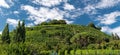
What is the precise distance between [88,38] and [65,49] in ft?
158

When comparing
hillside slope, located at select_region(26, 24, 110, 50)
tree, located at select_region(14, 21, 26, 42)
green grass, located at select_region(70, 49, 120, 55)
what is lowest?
green grass, located at select_region(70, 49, 120, 55)

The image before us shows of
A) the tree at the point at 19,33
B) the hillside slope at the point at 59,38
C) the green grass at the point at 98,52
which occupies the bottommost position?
the green grass at the point at 98,52

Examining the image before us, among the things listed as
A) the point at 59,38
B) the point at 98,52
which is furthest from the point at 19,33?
the point at 59,38

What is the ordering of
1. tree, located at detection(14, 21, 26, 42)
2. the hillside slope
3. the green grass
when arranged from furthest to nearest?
the hillside slope → the green grass → tree, located at detection(14, 21, 26, 42)

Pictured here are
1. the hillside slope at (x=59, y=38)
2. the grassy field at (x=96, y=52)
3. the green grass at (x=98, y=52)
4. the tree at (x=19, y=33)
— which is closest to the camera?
the tree at (x=19, y=33)

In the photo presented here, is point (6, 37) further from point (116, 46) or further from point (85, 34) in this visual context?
point (85, 34)

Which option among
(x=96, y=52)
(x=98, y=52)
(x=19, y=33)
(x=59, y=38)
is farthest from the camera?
(x=59, y=38)

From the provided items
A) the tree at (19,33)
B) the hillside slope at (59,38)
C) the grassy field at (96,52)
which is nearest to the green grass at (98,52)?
the grassy field at (96,52)

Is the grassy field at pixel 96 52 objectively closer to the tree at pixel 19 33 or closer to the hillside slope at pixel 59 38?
the tree at pixel 19 33

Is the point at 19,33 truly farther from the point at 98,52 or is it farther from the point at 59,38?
the point at 59,38

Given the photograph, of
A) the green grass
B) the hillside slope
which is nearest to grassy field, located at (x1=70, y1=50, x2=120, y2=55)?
the green grass

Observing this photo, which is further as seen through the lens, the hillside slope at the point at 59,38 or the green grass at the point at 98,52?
the hillside slope at the point at 59,38

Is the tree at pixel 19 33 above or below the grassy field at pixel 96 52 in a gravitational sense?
above

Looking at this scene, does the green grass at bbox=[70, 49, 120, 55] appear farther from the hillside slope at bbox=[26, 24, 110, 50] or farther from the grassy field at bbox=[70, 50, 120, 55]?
the hillside slope at bbox=[26, 24, 110, 50]
